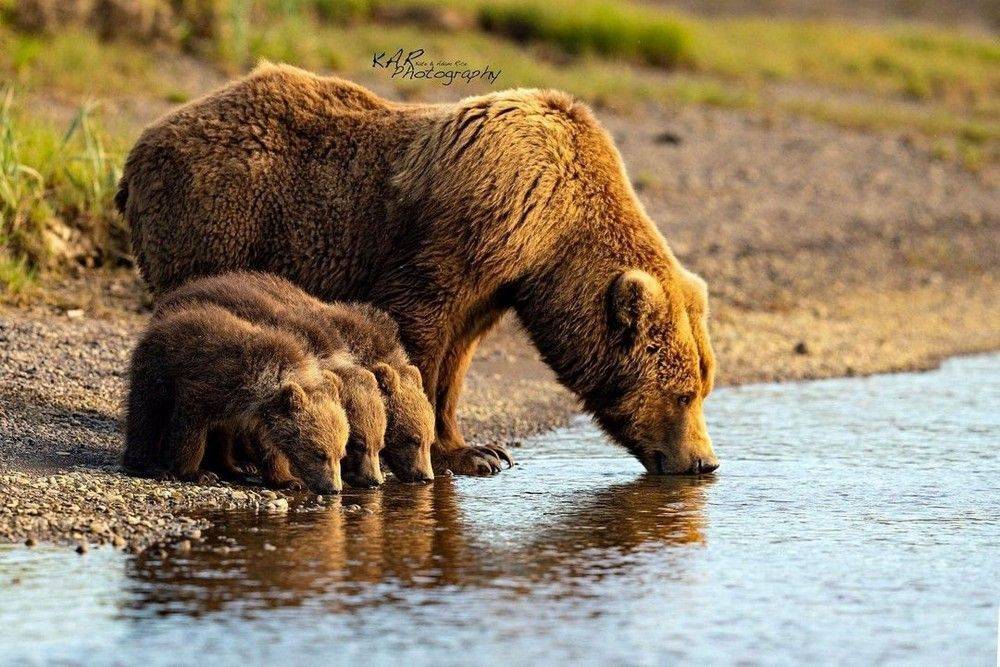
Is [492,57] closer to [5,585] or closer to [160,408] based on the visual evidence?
[160,408]

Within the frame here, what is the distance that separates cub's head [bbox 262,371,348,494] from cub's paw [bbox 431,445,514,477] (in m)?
0.88

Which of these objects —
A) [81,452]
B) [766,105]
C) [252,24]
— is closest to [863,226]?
[766,105]

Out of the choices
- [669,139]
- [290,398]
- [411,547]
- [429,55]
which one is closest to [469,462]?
[290,398]

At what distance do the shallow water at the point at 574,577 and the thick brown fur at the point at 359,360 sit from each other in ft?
0.59

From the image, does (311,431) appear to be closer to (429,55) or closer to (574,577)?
(574,577)

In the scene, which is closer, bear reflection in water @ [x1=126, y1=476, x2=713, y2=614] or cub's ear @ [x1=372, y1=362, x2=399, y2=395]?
bear reflection in water @ [x1=126, y1=476, x2=713, y2=614]

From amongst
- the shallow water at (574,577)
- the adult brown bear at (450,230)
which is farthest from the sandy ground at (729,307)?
the adult brown bear at (450,230)

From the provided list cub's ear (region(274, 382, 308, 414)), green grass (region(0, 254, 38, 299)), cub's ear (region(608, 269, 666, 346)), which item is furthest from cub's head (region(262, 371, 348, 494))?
green grass (region(0, 254, 38, 299))

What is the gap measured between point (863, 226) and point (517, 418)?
7.46m

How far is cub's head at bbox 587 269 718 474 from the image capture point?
27.0 ft

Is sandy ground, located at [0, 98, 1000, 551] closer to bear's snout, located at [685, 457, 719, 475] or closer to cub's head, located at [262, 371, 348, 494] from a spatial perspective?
cub's head, located at [262, 371, 348, 494]

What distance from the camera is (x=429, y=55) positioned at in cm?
1847

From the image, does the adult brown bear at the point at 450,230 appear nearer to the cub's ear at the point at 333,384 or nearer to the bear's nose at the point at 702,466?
the bear's nose at the point at 702,466

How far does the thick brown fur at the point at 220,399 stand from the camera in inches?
301
